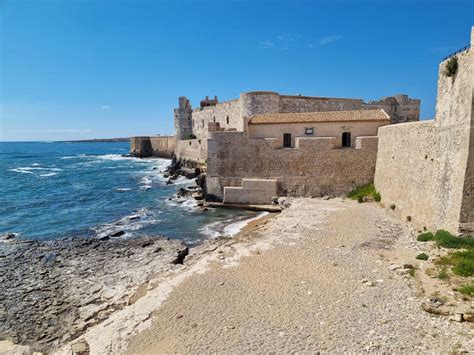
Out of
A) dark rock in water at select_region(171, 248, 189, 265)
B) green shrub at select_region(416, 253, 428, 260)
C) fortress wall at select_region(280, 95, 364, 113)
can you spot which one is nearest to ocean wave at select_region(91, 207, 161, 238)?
dark rock in water at select_region(171, 248, 189, 265)

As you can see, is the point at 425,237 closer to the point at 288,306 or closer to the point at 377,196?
the point at 288,306

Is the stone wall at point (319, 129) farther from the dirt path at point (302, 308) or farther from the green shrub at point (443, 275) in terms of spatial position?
the green shrub at point (443, 275)

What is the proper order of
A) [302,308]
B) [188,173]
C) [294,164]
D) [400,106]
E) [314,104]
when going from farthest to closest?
1. [188,173]
2. [400,106]
3. [314,104]
4. [294,164]
5. [302,308]

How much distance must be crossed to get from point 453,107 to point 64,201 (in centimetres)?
2415

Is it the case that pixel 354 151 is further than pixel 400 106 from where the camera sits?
No

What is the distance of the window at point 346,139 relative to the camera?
730 inches

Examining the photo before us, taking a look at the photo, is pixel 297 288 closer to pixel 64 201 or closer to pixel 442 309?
pixel 442 309

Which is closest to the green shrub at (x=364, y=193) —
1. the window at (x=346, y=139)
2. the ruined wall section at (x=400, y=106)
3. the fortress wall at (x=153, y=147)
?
the window at (x=346, y=139)

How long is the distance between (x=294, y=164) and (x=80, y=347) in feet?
47.6

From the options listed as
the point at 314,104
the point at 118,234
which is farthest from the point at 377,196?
the point at 118,234

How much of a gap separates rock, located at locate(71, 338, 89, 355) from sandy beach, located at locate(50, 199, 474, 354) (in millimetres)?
119

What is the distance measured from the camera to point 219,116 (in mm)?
32969

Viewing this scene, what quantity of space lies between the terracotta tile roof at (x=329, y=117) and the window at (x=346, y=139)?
897 mm

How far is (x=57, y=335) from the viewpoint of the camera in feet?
23.8
